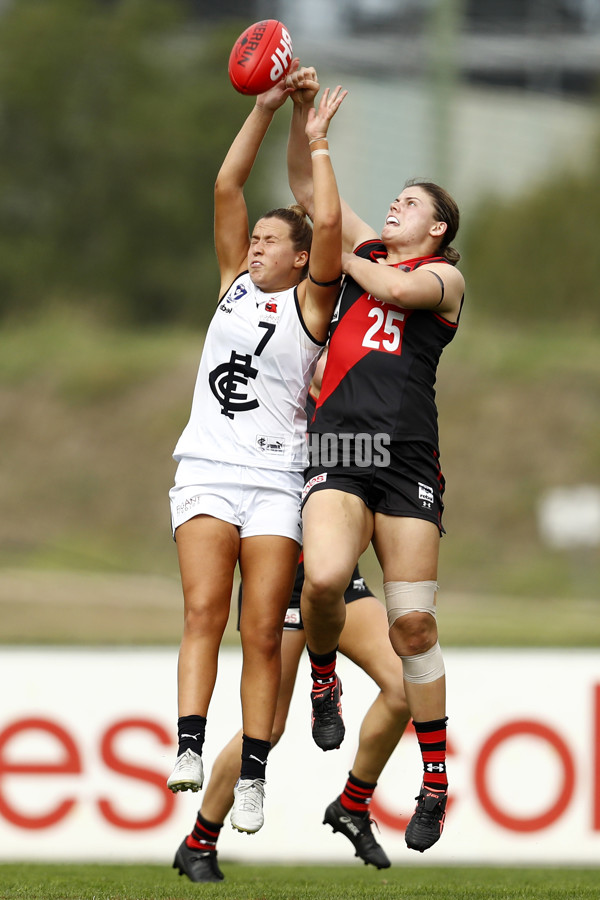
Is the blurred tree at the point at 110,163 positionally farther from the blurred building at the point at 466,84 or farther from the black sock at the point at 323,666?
the black sock at the point at 323,666

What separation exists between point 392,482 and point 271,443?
507 millimetres

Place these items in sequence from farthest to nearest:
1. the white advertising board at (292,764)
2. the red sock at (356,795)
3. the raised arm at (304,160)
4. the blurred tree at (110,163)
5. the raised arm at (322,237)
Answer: the blurred tree at (110,163) < the white advertising board at (292,764) < the red sock at (356,795) < the raised arm at (304,160) < the raised arm at (322,237)

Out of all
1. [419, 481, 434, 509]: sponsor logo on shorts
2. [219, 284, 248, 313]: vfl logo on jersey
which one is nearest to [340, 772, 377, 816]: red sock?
[419, 481, 434, 509]: sponsor logo on shorts

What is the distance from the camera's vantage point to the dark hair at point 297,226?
542cm

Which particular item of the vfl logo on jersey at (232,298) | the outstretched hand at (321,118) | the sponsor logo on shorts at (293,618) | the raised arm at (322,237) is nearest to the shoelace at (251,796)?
the sponsor logo on shorts at (293,618)

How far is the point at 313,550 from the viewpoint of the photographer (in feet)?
16.4

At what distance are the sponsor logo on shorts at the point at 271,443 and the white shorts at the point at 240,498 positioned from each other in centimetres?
8

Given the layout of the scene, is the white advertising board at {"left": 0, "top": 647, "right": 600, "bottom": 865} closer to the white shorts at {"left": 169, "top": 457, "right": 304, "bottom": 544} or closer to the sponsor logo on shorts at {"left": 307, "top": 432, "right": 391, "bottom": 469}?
the white shorts at {"left": 169, "top": 457, "right": 304, "bottom": 544}

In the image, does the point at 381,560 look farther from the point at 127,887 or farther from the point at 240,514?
the point at 127,887

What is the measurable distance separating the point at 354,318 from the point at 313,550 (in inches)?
36.8

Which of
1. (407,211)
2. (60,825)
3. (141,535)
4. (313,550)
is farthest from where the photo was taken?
(141,535)

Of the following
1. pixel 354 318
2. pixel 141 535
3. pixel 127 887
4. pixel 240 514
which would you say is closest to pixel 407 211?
pixel 354 318

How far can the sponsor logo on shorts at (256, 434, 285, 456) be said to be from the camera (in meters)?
5.29

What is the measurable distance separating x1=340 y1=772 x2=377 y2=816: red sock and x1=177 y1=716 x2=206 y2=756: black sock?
5.05 feet
